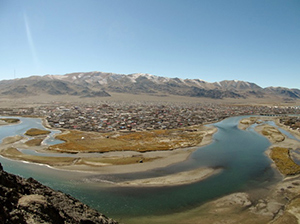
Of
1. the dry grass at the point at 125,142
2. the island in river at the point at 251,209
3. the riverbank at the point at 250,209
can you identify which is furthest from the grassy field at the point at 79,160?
the riverbank at the point at 250,209

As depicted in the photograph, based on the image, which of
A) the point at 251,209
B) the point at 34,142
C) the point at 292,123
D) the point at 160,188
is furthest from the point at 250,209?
the point at 292,123

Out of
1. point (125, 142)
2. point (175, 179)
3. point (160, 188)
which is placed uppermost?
point (125, 142)

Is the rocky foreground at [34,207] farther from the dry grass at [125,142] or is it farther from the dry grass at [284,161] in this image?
the dry grass at [284,161]

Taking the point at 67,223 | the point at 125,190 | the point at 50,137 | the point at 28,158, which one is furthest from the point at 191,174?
the point at 50,137

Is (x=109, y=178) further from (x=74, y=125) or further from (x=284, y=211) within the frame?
(x=74, y=125)

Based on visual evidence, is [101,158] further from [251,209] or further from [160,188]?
[251,209]
